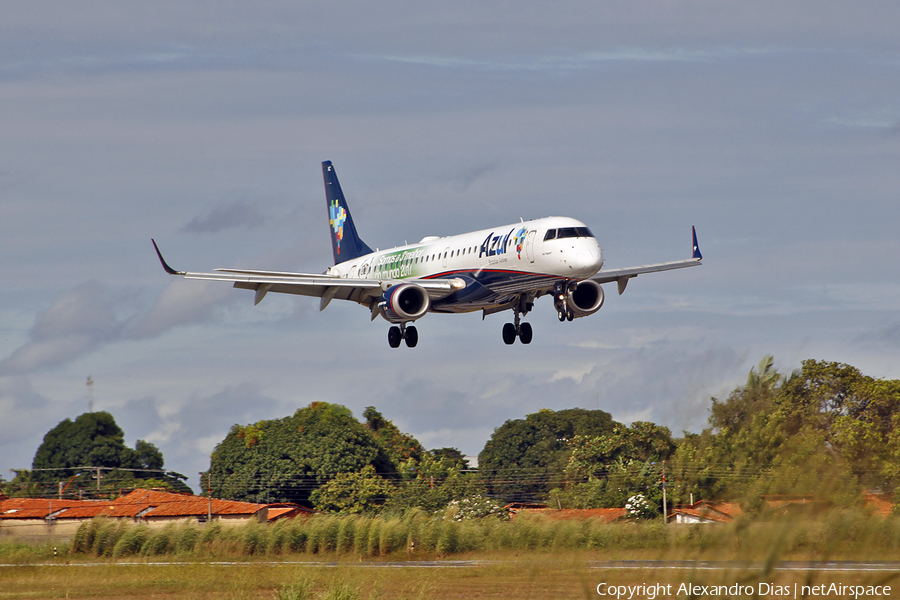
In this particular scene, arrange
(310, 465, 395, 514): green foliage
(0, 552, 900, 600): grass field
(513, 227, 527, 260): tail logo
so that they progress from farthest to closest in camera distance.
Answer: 1. (310, 465, 395, 514): green foliage
2. (513, 227, 527, 260): tail logo
3. (0, 552, 900, 600): grass field

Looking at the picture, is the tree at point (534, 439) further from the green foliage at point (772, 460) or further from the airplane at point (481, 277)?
the green foliage at point (772, 460)

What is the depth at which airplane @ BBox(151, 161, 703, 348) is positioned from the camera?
128ft

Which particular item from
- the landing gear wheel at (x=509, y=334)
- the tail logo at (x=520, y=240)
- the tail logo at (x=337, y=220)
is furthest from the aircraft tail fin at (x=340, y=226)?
the tail logo at (x=520, y=240)

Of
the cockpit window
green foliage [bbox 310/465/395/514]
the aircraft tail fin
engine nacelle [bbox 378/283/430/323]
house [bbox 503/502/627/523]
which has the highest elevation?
the aircraft tail fin

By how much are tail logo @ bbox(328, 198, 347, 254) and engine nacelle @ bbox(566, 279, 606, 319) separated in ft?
83.9

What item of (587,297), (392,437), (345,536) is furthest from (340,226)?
(392,437)

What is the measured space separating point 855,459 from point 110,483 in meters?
104

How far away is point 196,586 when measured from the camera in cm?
3350

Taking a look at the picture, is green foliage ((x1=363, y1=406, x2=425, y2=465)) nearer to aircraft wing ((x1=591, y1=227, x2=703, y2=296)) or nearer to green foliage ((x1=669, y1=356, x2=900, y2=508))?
aircraft wing ((x1=591, y1=227, x2=703, y2=296))

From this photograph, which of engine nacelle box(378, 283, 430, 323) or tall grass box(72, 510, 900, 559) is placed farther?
engine nacelle box(378, 283, 430, 323)

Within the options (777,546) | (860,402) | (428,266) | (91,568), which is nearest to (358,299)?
(428,266)

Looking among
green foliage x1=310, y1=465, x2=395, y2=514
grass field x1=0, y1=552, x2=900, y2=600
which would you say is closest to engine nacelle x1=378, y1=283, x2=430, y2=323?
grass field x1=0, y1=552, x2=900, y2=600

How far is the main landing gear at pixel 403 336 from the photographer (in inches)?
1897

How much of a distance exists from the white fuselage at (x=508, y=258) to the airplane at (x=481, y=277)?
4cm
